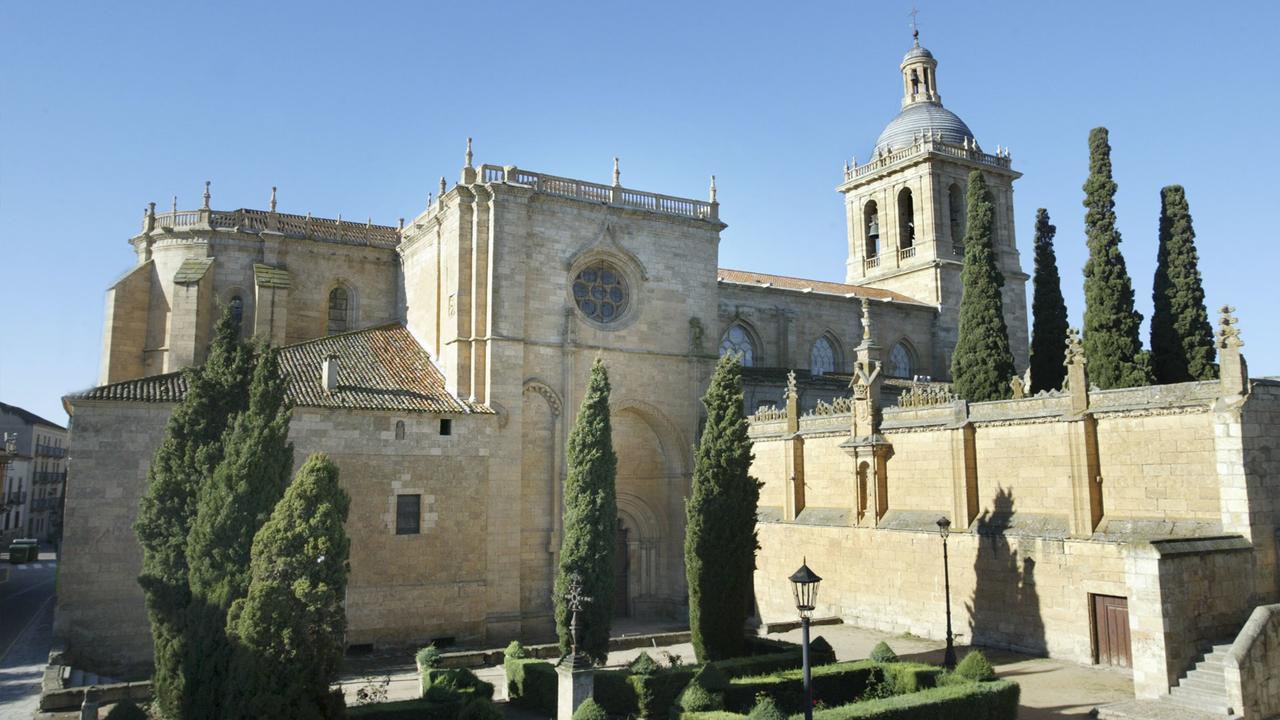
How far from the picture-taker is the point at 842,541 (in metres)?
25.8

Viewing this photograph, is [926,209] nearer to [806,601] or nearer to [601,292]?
[601,292]

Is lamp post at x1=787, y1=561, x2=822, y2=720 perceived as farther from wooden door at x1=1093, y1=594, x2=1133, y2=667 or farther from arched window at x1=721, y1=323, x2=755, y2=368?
Answer: arched window at x1=721, y1=323, x2=755, y2=368

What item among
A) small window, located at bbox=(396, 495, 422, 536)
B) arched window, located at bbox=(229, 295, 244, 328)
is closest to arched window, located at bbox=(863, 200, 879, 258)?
small window, located at bbox=(396, 495, 422, 536)

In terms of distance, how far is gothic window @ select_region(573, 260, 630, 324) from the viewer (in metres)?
28.6

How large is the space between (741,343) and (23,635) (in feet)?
86.6

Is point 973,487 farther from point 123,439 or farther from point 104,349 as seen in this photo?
point 104,349

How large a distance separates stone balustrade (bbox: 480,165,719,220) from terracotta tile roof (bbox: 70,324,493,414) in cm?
635

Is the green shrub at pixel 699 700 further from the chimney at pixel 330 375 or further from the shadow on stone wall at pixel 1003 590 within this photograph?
the chimney at pixel 330 375

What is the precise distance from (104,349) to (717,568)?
2245 cm

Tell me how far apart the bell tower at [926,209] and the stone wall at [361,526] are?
26.1 metres

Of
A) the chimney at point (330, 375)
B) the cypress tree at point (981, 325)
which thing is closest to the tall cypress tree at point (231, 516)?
the chimney at point (330, 375)

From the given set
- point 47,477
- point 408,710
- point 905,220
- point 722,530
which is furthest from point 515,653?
point 47,477

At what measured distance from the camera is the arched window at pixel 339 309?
106 feet

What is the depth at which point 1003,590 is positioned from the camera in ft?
68.9
